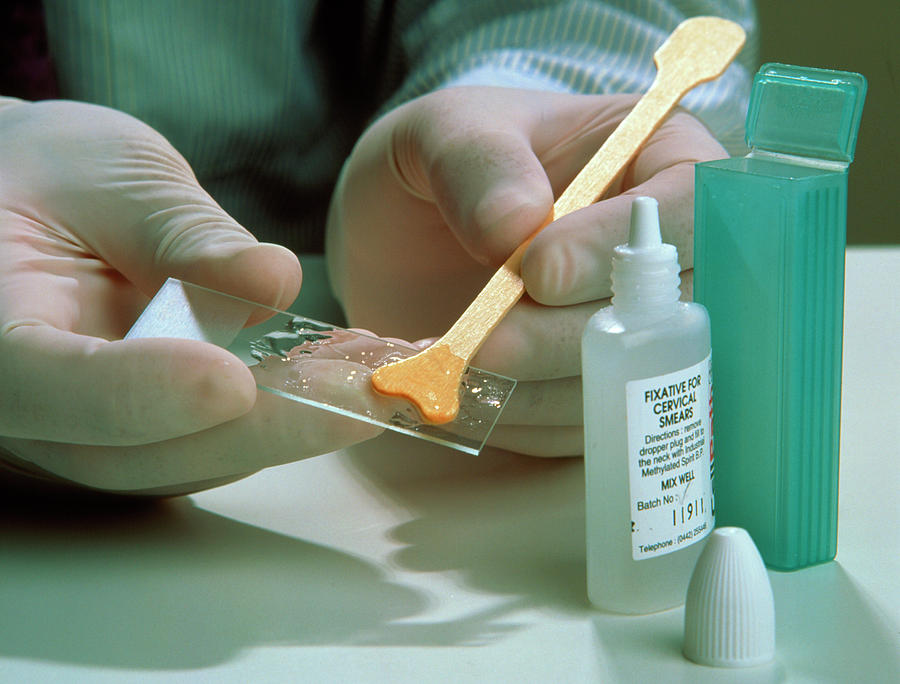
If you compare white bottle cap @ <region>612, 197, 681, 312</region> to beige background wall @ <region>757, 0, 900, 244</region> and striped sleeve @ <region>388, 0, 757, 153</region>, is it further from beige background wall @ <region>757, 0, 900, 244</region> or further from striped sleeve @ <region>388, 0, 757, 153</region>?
beige background wall @ <region>757, 0, 900, 244</region>

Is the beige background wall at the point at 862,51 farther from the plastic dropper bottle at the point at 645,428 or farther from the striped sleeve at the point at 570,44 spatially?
the plastic dropper bottle at the point at 645,428

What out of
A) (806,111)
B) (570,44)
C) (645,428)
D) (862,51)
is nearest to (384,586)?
(645,428)

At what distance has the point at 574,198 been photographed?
485mm

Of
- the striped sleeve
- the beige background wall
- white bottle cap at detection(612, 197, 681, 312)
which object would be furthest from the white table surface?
the beige background wall

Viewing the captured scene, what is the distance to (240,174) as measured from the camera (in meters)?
0.88

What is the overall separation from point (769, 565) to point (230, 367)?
24 centimetres

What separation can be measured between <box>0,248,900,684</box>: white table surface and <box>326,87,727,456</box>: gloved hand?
7 centimetres

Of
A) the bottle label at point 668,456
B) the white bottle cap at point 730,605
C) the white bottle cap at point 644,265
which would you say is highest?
the white bottle cap at point 644,265

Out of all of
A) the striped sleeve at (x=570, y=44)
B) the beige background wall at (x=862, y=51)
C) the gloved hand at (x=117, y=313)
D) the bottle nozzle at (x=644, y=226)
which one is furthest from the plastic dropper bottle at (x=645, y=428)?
the beige background wall at (x=862, y=51)

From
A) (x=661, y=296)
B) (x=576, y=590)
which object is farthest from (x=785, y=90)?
(x=576, y=590)

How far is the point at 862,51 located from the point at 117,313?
1145 mm

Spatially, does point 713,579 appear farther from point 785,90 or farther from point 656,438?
point 785,90

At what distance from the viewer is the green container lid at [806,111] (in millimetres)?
372

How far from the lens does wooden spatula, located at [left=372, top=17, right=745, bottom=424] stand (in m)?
0.41
